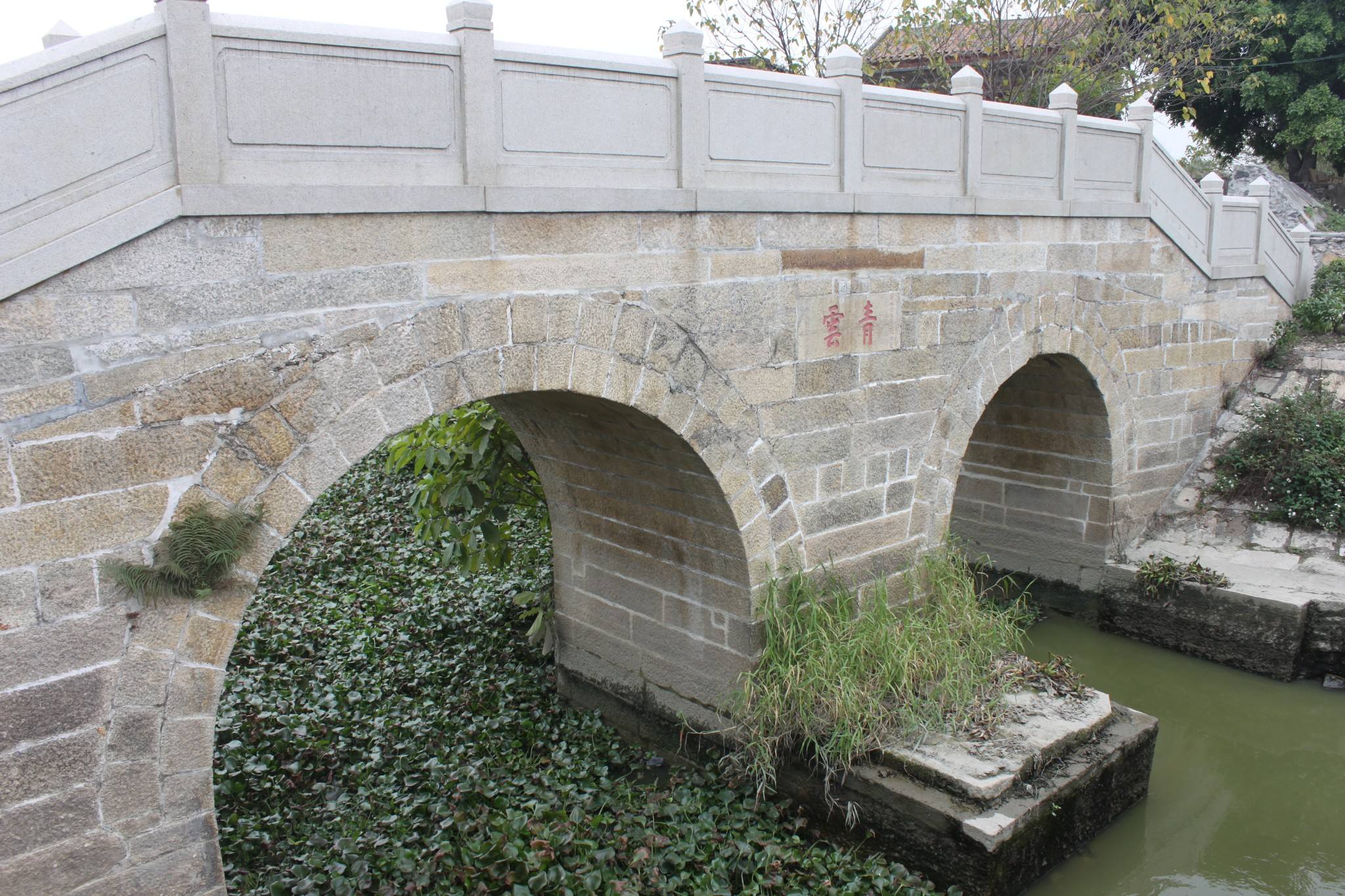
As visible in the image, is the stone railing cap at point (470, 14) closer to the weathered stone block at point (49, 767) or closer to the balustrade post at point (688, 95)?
the balustrade post at point (688, 95)

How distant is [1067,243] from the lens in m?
6.93

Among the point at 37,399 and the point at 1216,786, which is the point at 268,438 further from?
the point at 1216,786

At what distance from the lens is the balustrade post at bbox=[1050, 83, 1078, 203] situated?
22.1 ft

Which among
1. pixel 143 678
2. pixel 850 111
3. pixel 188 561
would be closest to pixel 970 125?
pixel 850 111

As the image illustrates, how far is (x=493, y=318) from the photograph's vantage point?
4.21 m

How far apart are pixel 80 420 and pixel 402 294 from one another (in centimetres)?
116

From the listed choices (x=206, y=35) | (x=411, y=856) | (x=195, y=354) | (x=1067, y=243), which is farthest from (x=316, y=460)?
(x=1067, y=243)

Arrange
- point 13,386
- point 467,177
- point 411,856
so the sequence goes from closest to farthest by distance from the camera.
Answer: point 13,386, point 467,177, point 411,856

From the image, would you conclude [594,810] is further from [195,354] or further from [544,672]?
→ [195,354]

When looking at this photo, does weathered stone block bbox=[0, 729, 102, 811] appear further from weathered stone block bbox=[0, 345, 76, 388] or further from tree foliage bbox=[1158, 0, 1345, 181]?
tree foliage bbox=[1158, 0, 1345, 181]

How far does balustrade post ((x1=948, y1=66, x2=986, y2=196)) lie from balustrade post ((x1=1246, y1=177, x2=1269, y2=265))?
4362 millimetres

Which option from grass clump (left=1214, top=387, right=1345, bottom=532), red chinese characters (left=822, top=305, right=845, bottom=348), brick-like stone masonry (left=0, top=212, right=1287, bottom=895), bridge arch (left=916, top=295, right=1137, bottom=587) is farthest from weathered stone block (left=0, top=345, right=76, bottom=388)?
grass clump (left=1214, top=387, right=1345, bottom=532)

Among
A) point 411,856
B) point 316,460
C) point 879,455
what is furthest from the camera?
point 879,455

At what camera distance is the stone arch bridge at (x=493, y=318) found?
3.26m
